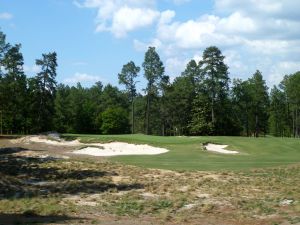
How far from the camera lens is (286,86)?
120 meters

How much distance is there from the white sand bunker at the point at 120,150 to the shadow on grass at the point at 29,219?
2785cm

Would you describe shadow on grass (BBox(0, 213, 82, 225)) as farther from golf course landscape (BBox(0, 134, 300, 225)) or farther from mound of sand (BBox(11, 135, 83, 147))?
mound of sand (BBox(11, 135, 83, 147))

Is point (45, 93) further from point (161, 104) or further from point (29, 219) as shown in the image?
point (29, 219)

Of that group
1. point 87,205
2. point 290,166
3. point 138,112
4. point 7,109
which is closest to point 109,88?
point 138,112

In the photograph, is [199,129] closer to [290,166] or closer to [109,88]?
[109,88]

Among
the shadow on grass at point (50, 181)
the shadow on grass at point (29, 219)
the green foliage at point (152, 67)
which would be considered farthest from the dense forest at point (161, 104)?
the shadow on grass at point (29, 219)

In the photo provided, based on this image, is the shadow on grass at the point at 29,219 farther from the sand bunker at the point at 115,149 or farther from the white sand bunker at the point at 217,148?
the white sand bunker at the point at 217,148

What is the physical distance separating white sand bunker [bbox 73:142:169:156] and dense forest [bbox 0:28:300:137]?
28937 millimetres

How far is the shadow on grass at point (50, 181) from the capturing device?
69.1ft

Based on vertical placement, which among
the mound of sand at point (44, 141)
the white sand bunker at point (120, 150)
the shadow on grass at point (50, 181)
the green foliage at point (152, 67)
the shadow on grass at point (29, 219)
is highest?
the green foliage at point (152, 67)

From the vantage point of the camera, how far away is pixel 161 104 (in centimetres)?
10950

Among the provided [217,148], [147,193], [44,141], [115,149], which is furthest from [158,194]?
[44,141]

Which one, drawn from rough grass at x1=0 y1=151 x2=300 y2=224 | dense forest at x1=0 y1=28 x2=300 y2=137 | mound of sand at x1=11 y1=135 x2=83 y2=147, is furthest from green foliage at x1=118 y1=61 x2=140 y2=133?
rough grass at x1=0 y1=151 x2=300 y2=224

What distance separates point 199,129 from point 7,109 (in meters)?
36.0
